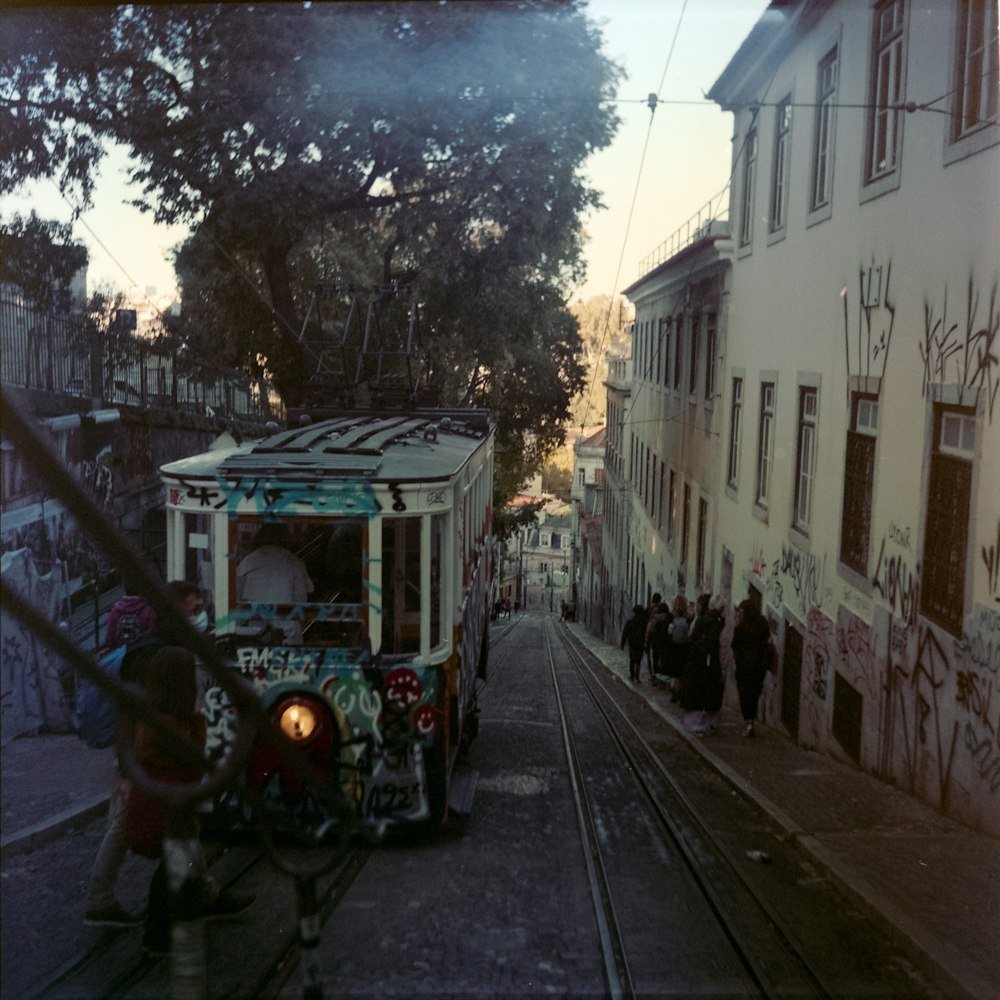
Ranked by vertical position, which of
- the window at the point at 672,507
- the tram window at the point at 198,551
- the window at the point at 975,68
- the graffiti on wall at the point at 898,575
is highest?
the window at the point at 975,68

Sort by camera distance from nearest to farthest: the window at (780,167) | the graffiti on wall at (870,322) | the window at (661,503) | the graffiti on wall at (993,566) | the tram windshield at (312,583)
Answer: the tram windshield at (312,583) → the graffiti on wall at (993,566) → the graffiti on wall at (870,322) → the window at (780,167) → the window at (661,503)

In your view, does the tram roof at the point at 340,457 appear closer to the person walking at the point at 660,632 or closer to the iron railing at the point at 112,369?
the iron railing at the point at 112,369

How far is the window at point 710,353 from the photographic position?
17.7m

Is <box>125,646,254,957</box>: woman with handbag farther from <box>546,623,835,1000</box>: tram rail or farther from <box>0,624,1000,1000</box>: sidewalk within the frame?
<box>546,623,835,1000</box>: tram rail

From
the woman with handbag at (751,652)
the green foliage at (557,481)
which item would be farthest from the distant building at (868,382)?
the green foliage at (557,481)

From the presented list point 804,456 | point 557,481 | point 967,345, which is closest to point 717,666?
point 804,456

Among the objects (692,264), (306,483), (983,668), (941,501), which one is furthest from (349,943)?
(692,264)

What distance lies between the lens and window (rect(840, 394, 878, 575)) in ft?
32.4

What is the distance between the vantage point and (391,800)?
660cm

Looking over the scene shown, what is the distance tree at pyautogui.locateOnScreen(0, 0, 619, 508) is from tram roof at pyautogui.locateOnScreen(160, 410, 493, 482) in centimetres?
288

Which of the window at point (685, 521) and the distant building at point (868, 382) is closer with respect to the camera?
the distant building at point (868, 382)

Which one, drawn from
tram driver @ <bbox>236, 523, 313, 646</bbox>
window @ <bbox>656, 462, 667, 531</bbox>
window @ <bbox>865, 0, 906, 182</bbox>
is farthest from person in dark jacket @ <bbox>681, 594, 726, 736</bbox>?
window @ <bbox>656, 462, 667, 531</bbox>

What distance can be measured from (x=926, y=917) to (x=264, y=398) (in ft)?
46.8

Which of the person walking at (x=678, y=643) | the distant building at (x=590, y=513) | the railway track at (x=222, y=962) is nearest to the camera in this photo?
the railway track at (x=222, y=962)
